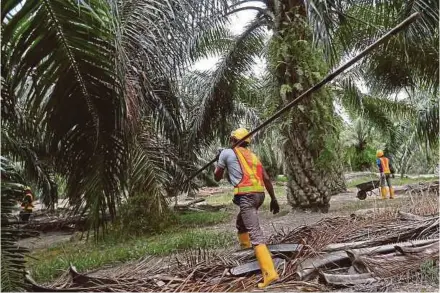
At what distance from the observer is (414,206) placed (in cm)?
638

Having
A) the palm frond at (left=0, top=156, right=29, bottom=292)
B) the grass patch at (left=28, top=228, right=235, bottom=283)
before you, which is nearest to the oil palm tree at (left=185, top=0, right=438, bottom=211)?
the grass patch at (left=28, top=228, right=235, bottom=283)

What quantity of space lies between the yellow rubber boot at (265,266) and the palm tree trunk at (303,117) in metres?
4.53

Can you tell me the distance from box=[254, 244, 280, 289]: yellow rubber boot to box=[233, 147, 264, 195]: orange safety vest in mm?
568

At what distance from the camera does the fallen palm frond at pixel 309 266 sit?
3.78m

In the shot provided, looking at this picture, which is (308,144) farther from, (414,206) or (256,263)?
(256,263)

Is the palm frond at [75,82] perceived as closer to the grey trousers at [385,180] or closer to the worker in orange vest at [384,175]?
the worker in orange vest at [384,175]

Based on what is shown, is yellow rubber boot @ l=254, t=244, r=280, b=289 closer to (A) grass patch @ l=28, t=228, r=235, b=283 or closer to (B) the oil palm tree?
(A) grass patch @ l=28, t=228, r=235, b=283

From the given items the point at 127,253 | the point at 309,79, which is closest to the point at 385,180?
the point at 309,79

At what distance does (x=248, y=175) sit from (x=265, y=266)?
89 centimetres

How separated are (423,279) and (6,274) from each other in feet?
10.4

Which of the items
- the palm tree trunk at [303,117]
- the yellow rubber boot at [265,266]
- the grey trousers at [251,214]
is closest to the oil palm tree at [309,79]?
the palm tree trunk at [303,117]

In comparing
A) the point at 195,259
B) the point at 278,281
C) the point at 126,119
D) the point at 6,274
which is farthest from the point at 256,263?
the point at 6,274

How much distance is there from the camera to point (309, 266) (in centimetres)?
404

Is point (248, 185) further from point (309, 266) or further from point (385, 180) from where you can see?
point (385, 180)
